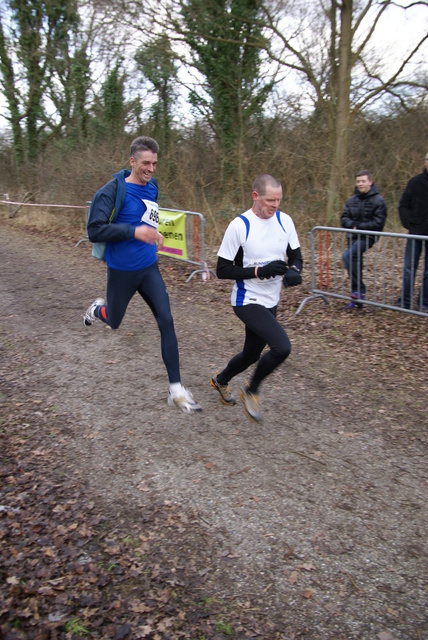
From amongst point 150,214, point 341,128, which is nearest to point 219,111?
point 341,128

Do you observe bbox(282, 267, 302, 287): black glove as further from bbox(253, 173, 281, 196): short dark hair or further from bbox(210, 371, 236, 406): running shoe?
bbox(210, 371, 236, 406): running shoe

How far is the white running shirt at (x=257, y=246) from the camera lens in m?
4.20

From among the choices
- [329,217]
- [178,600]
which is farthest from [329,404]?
[329,217]

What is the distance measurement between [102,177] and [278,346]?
46.9 ft

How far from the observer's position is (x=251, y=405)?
4.70 m

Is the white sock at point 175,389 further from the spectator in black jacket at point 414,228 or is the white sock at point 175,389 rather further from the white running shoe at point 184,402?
the spectator in black jacket at point 414,228

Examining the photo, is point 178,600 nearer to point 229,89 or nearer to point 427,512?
point 427,512

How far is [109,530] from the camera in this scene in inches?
133

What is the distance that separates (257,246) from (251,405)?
1369 millimetres

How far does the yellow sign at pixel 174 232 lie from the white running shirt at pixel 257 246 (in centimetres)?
629

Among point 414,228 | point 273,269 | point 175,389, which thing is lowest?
point 175,389

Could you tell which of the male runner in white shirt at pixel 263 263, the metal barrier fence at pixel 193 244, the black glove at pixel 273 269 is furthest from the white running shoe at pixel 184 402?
the metal barrier fence at pixel 193 244

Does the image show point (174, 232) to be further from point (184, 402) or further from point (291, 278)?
point (291, 278)

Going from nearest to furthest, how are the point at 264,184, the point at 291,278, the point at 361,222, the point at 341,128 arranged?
the point at 264,184, the point at 291,278, the point at 361,222, the point at 341,128
